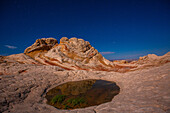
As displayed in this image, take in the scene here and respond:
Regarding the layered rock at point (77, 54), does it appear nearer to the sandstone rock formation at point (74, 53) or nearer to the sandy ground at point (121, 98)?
the sandstone rock formation at point (74, 53)

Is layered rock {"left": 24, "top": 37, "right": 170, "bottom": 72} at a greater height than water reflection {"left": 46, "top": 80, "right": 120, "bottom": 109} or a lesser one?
greater

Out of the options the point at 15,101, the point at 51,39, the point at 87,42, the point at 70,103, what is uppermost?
the point at 51,39

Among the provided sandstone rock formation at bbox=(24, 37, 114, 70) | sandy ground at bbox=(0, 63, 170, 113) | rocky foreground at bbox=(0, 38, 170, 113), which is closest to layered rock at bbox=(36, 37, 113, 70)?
sandstone rock formation at bbox=(24, 37, 114, 70)

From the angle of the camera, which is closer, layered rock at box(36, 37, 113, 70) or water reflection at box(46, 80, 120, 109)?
water reflection at box(46, 80, 120, 109)

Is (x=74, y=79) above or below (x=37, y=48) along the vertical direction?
below

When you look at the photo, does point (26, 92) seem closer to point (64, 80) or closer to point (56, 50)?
point (64, 80)

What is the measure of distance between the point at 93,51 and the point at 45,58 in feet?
93.2

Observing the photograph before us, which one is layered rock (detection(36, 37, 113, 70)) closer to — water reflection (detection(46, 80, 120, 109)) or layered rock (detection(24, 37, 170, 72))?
layered rock (detection(24, 37, 170, 72))

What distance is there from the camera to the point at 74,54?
156 ft

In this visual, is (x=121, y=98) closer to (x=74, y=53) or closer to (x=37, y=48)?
(x=74, y=53)

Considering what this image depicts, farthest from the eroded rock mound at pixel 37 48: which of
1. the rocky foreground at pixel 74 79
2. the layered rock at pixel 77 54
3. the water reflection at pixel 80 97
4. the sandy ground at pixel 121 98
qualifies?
the water reflection at pixel 80 97

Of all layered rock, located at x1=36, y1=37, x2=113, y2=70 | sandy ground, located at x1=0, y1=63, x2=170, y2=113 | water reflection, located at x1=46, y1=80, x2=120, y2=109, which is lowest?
water reflection, located at x1=46, y1=80, x2=120, y2=109

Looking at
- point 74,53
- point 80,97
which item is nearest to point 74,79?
point 80,97

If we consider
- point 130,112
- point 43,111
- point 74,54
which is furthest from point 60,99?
point 74,54
